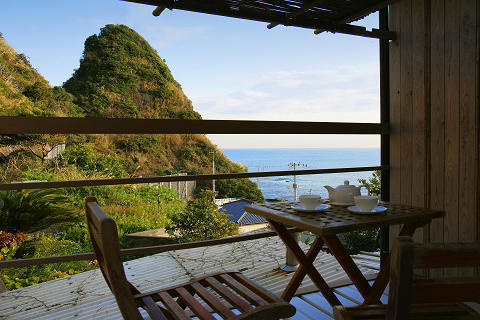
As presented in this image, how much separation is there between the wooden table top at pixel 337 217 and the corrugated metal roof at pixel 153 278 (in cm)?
75

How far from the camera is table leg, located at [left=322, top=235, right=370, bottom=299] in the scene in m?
1.50

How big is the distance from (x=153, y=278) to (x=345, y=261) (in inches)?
64.1

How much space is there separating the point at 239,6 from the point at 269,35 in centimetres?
3556

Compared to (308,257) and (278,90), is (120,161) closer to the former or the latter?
(308,257)

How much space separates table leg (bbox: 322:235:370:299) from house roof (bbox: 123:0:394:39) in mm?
1386

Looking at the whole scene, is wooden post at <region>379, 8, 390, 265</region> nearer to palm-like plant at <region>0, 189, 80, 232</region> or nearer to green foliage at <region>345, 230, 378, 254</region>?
green foliage at <region>345, 230, 378, 254</region>

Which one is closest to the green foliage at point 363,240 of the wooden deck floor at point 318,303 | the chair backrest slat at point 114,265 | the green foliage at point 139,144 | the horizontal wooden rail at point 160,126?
the horizontal wooden rail at point 160,126

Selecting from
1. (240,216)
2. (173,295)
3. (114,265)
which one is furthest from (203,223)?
(114,265)

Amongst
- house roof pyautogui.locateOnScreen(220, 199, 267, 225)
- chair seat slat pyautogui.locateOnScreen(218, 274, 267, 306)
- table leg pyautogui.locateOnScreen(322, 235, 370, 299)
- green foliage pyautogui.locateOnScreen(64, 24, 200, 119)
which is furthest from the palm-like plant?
green foliage pyautogui.locateOnScreen(64, 24, 200, 119)

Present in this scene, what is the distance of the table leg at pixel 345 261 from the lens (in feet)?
4.91

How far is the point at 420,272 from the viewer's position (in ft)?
7.91

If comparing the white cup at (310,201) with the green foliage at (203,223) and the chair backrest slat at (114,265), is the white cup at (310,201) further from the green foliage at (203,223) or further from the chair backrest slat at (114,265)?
the green foliage at (203,223)

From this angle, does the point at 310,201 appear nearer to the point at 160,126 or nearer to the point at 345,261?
the point at 345,261

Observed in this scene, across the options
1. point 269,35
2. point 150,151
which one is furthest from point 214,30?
point 150,151
